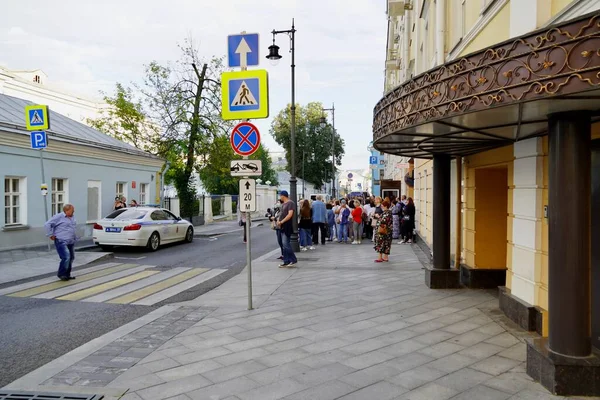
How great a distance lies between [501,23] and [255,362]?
218 inches

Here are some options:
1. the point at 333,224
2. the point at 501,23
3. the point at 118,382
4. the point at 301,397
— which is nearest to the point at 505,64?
the point at 301,397

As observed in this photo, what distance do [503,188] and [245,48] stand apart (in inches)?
203

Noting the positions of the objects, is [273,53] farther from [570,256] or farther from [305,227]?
[570,256]

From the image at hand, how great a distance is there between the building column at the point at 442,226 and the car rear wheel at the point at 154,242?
31.3 ft

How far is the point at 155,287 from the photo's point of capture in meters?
8.97

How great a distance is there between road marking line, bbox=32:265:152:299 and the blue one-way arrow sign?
519 centimetres

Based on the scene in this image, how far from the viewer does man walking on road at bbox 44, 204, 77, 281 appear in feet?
30.6

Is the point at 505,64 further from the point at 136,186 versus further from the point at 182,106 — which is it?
the point at 182,106

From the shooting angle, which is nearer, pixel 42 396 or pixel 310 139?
pixel 42 396

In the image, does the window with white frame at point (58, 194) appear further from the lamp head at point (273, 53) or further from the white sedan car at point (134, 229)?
the lamp head at point (273, 53)

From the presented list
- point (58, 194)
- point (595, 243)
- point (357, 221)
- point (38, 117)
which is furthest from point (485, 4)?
point (58, 194)

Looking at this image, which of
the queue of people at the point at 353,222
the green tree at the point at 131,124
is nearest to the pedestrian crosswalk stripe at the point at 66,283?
the queue of people at the point at 353,222

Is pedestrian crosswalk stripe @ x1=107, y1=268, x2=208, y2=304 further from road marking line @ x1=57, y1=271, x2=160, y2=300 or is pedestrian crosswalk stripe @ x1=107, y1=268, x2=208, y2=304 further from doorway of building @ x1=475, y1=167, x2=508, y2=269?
doorway of building @ x1=475, y1=167, x2=508, y2=269

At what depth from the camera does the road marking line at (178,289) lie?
7758mm
